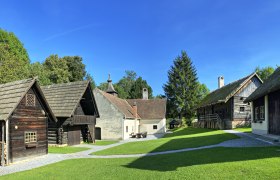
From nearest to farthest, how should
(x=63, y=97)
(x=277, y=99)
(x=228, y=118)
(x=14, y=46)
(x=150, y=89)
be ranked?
(x=277, y=99), (x=63, y=97), (x=228, y=118), (x=14, y=46), (x=150, y=89)

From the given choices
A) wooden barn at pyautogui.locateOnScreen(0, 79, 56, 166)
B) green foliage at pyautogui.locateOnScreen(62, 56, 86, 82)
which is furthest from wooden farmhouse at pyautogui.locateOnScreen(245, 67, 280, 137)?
Answer: green foliage at pyautogui.locateOnScreen(62, 56, 86, 82)

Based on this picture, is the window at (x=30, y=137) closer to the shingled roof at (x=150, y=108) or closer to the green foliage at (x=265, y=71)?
the shingled roof at (x=150, y=108)

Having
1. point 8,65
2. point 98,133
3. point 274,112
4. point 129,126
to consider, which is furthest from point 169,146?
point 8,65

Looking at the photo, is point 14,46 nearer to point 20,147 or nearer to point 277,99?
point 20,147

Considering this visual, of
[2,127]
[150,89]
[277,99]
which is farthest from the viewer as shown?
[150,89]

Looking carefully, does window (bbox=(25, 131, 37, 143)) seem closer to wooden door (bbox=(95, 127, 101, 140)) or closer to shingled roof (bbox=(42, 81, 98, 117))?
shingled roof (bbox=(42, 81, 98, 117))

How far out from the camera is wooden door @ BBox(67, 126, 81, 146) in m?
28.7

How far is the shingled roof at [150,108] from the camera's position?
51.3 m

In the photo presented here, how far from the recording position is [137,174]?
1170cm

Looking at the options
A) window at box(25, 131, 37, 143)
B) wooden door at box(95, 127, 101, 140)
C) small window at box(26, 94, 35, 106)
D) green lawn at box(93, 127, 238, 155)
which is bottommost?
wooden door at box(95, 127, 101, 140)

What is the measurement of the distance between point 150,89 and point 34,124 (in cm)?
6733

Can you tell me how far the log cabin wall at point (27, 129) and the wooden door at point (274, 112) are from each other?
17321 millimetres

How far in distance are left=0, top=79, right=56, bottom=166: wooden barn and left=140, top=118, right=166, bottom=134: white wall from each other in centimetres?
3090

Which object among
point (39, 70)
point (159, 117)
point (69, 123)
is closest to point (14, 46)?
point (39, 70)
